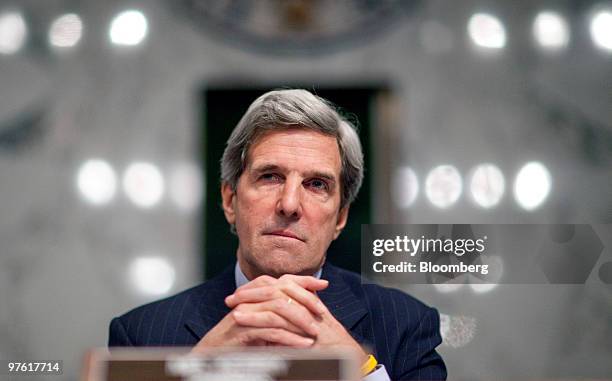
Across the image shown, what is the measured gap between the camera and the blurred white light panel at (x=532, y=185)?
6.75 ft

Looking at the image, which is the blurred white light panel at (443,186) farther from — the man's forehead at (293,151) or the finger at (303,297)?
the finger at (303,297)

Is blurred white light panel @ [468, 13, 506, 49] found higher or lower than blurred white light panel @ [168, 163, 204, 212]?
higher

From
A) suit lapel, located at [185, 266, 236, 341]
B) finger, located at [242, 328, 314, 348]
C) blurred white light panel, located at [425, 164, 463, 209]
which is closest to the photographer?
finger, located at [242, 328, 314, 348]

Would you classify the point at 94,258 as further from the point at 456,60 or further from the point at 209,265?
the point at 456,60

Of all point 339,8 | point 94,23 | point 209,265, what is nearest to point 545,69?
point 339,8

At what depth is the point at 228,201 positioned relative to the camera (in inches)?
72.2

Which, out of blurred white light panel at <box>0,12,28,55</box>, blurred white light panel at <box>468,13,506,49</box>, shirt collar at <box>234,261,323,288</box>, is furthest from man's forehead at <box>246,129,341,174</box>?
blurred white light panel at <box>0,12,28,55</box>

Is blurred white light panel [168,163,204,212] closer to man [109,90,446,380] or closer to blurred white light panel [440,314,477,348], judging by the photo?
man [109,90,446,380]

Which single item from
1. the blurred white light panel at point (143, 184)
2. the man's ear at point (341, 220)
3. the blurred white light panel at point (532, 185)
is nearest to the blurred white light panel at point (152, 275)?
the blurred white light panel at point (143, 184)

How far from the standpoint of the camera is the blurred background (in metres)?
2.02

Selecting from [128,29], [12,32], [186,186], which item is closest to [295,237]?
[186,186]

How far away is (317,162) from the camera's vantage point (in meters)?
1.65

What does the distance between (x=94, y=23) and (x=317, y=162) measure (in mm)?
965

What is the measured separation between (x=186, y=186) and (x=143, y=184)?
0.14 m
